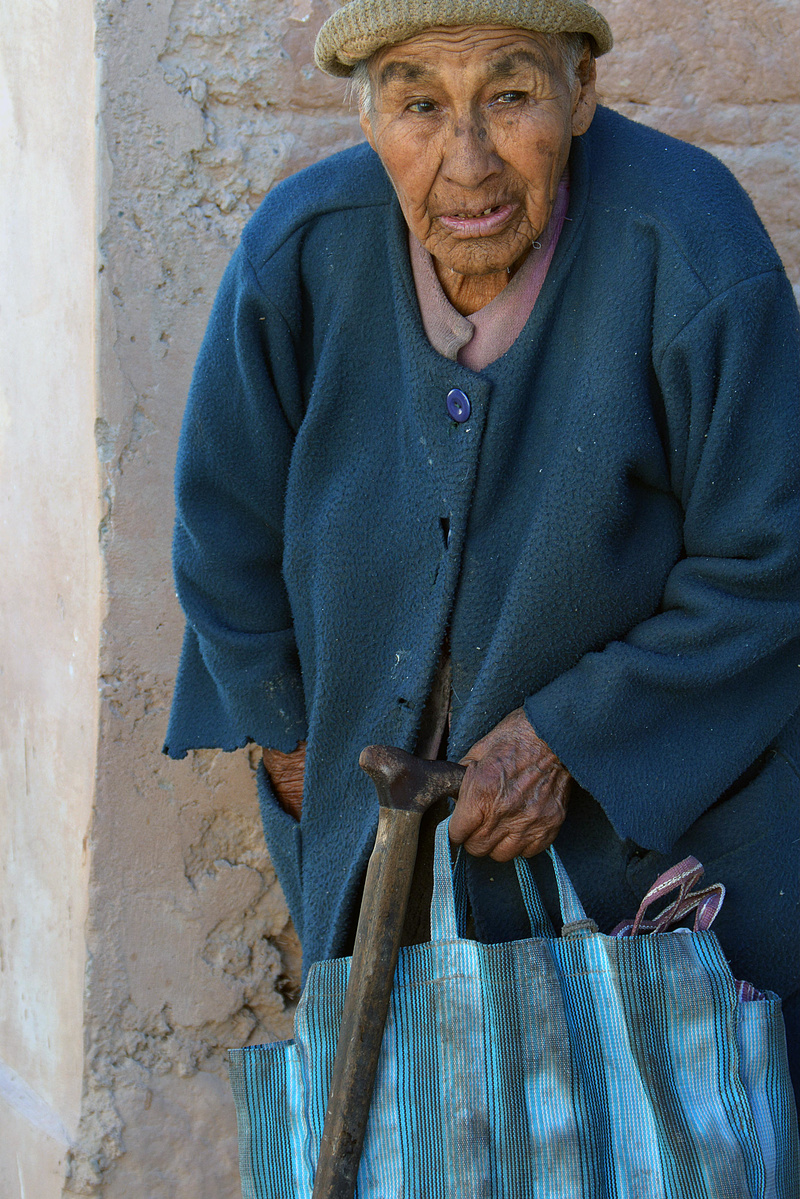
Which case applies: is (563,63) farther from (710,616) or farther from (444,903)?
(444,903)

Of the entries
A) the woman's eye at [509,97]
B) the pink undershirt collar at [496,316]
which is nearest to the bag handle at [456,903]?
the pink undershirt collar at [496,316]

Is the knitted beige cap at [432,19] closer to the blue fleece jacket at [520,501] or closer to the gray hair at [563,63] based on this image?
the gray hair at [563,63]

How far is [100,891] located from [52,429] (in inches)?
31.6

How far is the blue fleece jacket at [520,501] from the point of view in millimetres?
1512

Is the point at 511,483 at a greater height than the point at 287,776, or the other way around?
the point at 511,483

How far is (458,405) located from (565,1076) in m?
0.85

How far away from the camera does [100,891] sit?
2.04 m

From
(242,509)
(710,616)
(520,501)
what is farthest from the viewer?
(242,509)

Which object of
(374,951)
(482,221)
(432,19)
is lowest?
(374,951)

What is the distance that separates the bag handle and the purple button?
53 centimetres

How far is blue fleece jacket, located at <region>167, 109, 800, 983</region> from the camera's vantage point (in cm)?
151

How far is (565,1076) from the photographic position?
141 cm

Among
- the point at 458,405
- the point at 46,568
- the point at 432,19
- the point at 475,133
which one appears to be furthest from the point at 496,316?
the point at 46,568

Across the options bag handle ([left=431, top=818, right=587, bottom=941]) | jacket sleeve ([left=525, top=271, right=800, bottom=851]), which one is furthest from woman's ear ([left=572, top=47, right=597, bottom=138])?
bag handle ([left=431, top=818, right=587, bottom=941])
